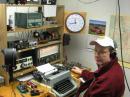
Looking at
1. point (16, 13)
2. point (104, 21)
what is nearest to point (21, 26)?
point (16, 13)

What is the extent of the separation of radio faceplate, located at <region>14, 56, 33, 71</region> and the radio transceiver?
0.41m

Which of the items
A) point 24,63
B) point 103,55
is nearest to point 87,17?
point 24,63

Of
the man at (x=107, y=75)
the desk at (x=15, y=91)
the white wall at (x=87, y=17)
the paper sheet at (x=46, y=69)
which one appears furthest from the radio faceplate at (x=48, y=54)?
the man at (x=107, y=75)

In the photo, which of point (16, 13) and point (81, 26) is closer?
point (16, 13)

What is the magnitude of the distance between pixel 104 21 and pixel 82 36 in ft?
1.36

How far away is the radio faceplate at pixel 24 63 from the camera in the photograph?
257cm

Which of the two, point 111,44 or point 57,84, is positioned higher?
point 111,44

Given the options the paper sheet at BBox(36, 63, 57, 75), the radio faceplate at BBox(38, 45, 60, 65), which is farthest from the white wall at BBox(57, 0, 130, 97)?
the paper sheet at BBox(36, 63, 57, 75)

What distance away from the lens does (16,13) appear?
270 centimetres

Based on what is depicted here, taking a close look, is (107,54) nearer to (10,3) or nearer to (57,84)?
(57,84)

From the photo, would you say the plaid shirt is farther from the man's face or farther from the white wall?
the white wall

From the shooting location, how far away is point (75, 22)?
3109 mm

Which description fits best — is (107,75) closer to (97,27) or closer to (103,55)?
(103,55)

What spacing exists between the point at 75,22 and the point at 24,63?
97 cm
